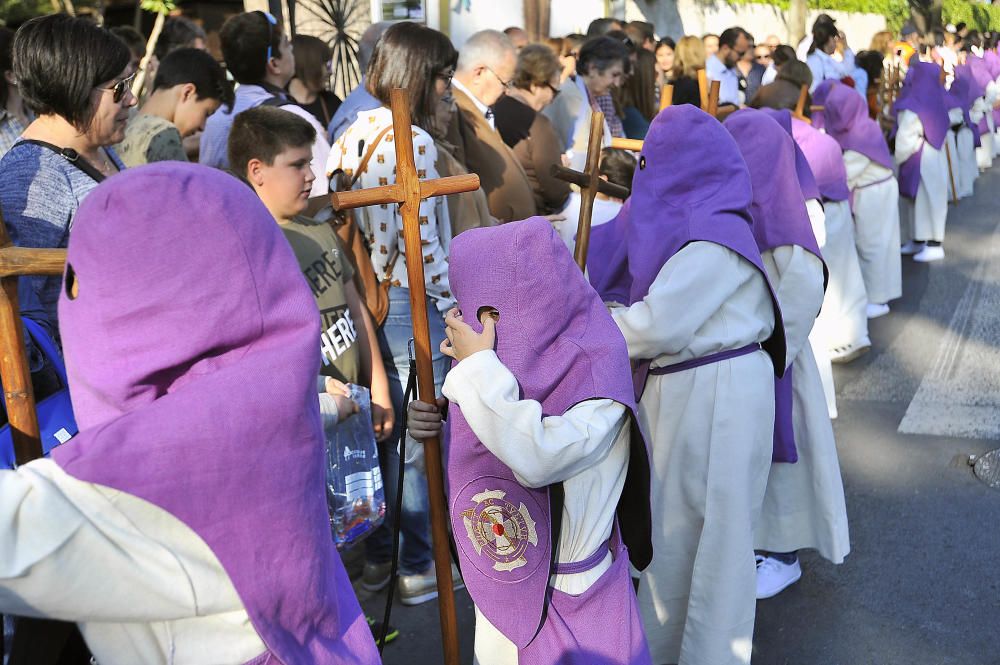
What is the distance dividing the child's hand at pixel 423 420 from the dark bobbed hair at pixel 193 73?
2358 mm

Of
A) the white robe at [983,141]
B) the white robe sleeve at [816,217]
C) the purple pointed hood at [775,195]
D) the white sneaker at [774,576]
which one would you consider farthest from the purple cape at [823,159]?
the white robe at [983,141]

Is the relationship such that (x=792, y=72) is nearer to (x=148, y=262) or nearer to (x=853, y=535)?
(x=853, y=535)

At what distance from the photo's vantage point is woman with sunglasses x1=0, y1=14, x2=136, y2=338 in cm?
273

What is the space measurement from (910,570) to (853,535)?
38 cm

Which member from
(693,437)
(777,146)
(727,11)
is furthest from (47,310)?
(727,11)

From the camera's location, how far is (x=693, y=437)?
3529 millimetres

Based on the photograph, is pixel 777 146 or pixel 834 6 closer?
pixel 777 146

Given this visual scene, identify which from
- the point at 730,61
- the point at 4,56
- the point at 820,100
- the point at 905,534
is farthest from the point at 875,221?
the point at 4,56

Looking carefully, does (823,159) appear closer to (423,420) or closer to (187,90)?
(187,90)

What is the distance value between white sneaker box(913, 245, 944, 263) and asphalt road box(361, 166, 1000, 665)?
2301 mm

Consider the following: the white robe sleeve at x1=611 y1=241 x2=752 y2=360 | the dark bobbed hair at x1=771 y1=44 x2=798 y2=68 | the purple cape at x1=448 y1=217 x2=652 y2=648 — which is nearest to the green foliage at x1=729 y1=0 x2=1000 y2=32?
the dark bobbed hair at x1=771 y1=44 x2=798 y2=68

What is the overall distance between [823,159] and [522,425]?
5.15m

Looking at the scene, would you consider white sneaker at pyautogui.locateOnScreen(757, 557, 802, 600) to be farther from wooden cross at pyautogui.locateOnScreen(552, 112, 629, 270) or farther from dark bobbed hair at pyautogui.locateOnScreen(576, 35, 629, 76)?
dark bobbed hair at pyautogui.locateOnScreen(576, 35, 629, 76)

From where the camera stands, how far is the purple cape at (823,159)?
22.3 ft
